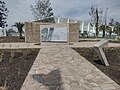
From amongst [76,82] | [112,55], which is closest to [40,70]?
[76,82]

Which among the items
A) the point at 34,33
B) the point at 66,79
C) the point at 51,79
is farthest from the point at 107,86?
the point at 34,33

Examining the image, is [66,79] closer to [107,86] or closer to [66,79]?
[66,79]

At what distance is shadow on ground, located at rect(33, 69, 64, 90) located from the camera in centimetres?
531

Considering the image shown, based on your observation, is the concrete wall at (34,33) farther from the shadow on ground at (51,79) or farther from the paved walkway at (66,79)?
the shadow on ground at (51,79)

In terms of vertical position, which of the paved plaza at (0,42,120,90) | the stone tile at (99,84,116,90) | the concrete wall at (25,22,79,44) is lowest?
the stone tile at (99,84,116,90)

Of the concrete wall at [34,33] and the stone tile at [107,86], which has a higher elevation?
the concrete wall at [34,33]

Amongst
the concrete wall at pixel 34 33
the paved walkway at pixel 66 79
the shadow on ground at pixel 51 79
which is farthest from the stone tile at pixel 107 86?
the concrete wall at pixel 34 33

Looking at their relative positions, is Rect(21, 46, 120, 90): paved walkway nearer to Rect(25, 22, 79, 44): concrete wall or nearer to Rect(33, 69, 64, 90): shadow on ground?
Rect(33, 69, 64, 90): shadow on ground

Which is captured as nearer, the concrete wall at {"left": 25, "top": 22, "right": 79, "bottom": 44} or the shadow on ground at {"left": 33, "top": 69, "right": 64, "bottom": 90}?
the shadow on ground at {"left": 33, "top": 69, "right": 64, "bottom": 90}

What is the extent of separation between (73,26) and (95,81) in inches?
790

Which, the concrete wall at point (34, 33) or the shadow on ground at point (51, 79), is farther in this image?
the concrete wall at point (34, 33)

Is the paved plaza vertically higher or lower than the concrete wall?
lower

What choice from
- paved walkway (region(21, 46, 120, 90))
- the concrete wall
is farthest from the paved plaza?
the concrete wall

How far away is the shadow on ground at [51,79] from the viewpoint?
17.4ft
